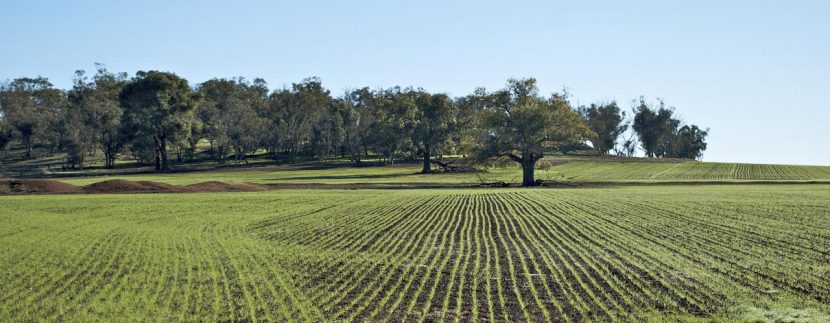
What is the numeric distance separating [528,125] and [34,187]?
42728 mm

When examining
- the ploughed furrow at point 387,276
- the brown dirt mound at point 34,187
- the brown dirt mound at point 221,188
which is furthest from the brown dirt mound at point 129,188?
the ploughed furrow at point 387,276

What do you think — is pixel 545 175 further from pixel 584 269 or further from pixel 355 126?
pixel 584 269

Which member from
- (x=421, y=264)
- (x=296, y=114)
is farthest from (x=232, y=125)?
(x=421, y=264)

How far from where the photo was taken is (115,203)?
43.8m

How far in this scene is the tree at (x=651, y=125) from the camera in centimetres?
15575

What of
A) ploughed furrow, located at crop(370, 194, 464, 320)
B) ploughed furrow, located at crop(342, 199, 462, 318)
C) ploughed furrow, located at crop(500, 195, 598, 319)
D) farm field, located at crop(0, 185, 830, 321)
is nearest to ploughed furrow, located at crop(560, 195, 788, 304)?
farm field, located at crop(0, 185, 830, 321)

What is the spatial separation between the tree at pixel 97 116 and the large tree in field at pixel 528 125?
70.4 metres

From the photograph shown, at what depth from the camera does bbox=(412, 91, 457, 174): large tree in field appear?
97.2 meters

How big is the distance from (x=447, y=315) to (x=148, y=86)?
4117 inches

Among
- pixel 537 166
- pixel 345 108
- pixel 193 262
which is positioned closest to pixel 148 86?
pixel 345 108

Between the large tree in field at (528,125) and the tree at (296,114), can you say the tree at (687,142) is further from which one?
the large tree in field at (528,125)

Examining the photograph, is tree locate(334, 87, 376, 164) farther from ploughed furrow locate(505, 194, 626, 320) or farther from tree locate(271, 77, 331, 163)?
ploughed furrow locate(505, 194, 626, 320)

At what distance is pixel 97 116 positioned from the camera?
128625 millimetres

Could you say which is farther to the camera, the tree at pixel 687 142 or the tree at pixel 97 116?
the tree at pixel 687 142
